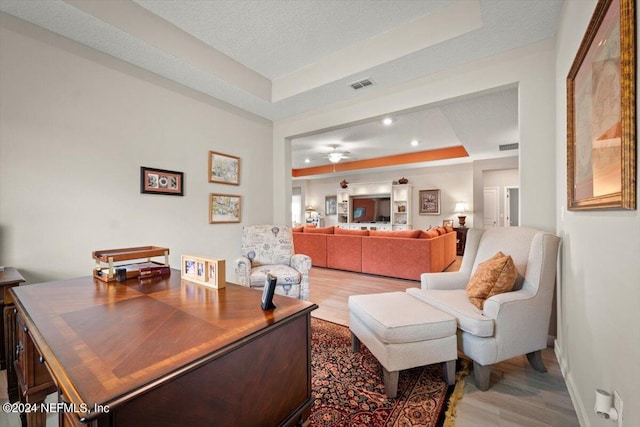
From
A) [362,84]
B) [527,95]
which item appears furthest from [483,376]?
[362,84]

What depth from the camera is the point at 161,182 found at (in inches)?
108

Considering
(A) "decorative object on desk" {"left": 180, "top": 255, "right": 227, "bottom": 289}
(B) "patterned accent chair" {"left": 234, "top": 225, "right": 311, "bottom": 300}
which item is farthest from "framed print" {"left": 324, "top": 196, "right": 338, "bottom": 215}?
(A) "decorative object on desk" {"left": 180, "top": 255, "right": 227, "bottom": 289}

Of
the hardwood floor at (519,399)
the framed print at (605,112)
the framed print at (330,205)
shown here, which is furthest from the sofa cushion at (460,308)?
the framed print at (330,205)

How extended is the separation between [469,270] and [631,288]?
1580mm

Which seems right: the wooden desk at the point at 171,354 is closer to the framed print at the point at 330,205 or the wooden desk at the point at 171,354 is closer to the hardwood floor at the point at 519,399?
the hardwood floor at the point at 519,399

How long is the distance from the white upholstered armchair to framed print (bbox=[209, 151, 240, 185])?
2564 millimetres

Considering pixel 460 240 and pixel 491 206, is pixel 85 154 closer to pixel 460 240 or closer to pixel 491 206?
pixel 460 240

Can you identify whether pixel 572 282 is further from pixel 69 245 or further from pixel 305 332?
pixel 69 245

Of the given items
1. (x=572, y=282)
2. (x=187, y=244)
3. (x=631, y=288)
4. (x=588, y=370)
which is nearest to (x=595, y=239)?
(x=631, y=288)

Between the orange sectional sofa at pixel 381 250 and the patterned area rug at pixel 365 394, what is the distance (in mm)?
2495

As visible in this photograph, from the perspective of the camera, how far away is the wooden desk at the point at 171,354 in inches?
24.5

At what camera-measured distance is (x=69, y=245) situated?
2.15 meters

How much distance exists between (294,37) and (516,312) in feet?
9.23

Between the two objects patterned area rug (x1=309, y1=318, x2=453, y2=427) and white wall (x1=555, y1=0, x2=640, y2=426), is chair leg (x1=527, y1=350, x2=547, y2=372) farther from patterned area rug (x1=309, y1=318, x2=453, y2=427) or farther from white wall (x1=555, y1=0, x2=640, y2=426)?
patterned area rug (x1=309, y1=318, x2=453, y2=427)
